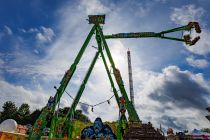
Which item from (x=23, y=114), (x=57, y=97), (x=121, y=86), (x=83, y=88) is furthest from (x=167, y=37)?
(x=23, y=114)

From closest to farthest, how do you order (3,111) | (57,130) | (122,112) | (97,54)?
1. (122,112)
2. (57,130)
3. (97,54)
4. (3,111)

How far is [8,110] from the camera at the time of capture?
2763 inches

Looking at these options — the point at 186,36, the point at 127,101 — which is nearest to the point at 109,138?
the point at 127,101

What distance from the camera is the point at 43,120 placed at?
20562 millimetres

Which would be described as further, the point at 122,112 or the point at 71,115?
the point at 71,115

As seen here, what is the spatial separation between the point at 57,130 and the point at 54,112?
12.4ft

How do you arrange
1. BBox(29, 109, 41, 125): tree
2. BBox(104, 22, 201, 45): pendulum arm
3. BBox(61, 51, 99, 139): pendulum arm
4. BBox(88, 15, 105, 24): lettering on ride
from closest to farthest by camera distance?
BBox(104, 22, 201, 45): pendulum arm
BBox(88, 15, 105, 24): lettering on ride
BBox(61, 51, 99, 139): pendulum arm
BBox(29, 109, 41, 125): tree

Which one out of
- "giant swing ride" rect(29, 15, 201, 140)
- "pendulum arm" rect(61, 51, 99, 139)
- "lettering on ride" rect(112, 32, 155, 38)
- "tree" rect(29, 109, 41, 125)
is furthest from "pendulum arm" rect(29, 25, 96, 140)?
"tree" rect(29, 109, 41, 125)

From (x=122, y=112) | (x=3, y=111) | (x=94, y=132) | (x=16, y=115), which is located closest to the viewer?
(x=122, y=112)

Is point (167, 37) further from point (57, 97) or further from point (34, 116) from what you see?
point (34, 116)

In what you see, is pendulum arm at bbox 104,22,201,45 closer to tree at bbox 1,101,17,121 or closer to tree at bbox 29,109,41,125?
tree at bbox 29,109,41,125

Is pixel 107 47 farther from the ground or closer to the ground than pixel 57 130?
farther from the ground

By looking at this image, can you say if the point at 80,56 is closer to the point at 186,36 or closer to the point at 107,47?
the point at 107,47

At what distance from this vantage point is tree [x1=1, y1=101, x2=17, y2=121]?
67750 mm
